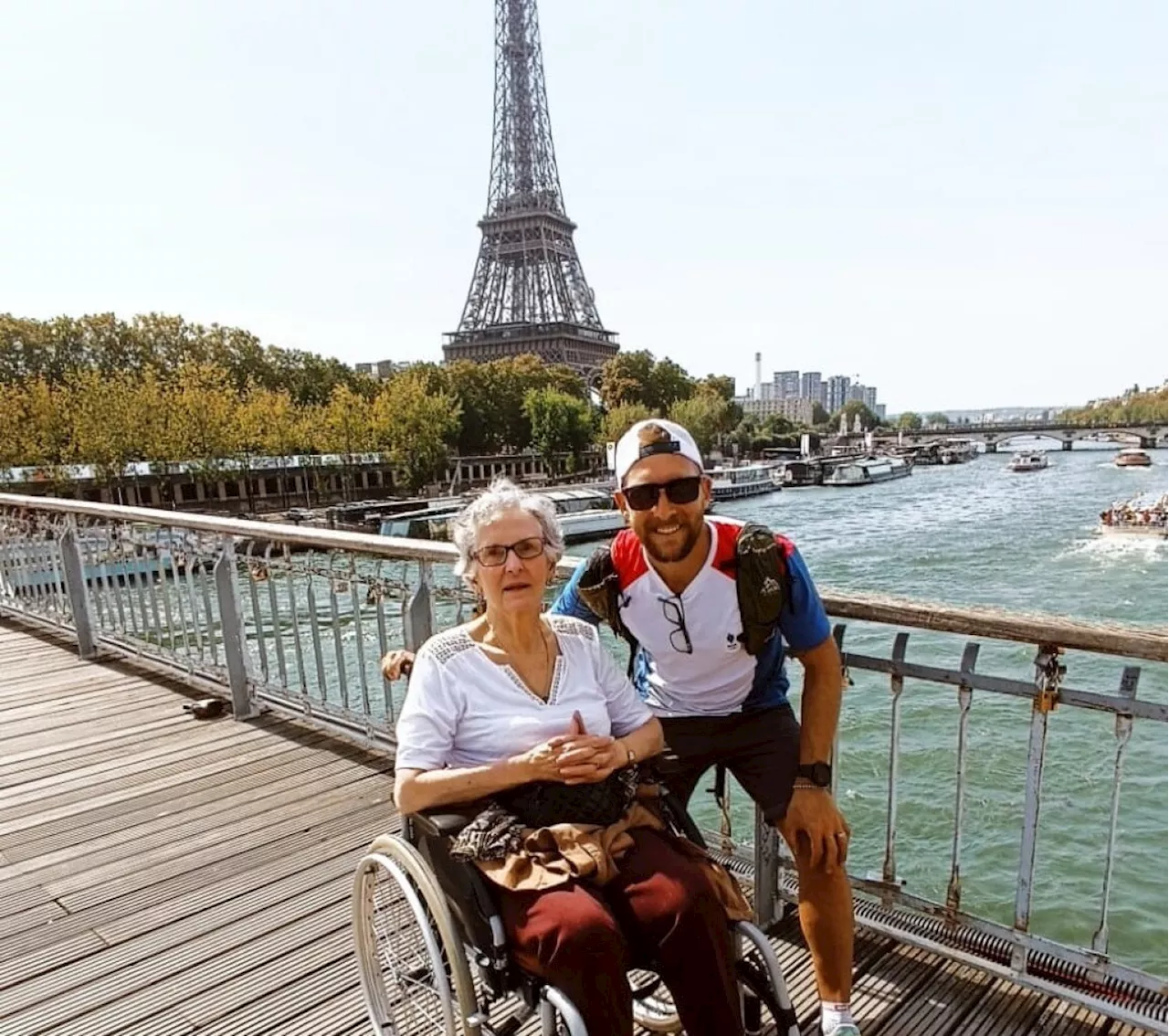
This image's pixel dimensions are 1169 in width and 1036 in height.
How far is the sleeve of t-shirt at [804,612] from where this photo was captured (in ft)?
7.16

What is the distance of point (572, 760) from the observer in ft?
6.33

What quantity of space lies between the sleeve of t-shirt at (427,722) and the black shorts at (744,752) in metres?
0.71

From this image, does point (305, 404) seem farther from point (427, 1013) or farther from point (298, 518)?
point (427, 1013)

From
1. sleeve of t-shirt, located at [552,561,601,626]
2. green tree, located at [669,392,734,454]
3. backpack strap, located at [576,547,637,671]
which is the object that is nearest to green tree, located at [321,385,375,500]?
green tree, located at [669,392,734,454]

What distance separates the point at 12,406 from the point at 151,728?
3677cm

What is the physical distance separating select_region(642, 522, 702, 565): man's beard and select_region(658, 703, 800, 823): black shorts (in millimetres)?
500

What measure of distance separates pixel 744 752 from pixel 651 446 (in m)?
0.94

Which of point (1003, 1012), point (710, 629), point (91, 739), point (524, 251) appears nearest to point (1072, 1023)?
point (1003, 1012)

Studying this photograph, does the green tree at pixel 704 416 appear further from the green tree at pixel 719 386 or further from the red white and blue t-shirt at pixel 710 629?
the red white and blue t-shirt at pixel 710 629

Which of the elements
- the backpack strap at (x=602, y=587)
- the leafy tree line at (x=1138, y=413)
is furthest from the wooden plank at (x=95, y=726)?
the leafy tree line at (x=1138, y=413)

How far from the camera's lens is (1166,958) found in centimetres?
751

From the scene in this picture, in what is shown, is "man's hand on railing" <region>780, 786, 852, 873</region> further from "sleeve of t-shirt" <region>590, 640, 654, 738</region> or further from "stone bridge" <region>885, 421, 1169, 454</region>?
"stone bridge" <region>885, 421, 1169, 454</region>

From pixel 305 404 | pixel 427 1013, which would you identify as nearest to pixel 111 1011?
pixel 427 1013

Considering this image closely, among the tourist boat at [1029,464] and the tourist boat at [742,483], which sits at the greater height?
the tourist boat at [742,483]
